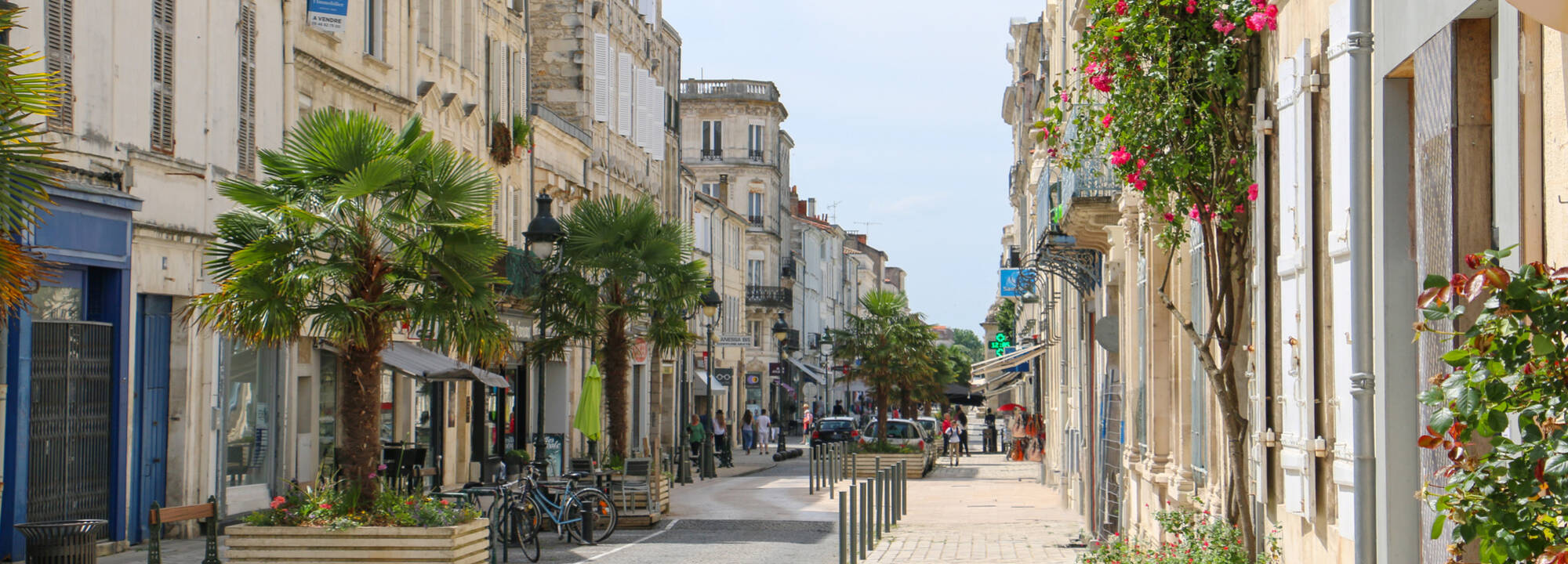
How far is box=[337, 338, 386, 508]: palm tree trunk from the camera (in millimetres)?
14023

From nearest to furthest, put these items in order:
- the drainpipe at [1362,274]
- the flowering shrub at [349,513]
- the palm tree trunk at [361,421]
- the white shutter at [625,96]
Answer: the drainpipe at [1362,274] → the flowering shrub at [349,513] → the palm tree trunk at [361,421] → the white shutter at [625,96]

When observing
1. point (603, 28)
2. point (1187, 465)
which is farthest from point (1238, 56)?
point (603, 28)

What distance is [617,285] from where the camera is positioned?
87.9ft

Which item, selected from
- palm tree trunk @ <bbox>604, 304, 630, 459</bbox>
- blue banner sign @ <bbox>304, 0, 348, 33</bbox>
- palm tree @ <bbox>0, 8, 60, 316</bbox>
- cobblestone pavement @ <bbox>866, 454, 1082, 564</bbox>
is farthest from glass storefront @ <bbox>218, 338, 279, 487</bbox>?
palm tree @ <bbox>0, 8, 60, 316</bbox>

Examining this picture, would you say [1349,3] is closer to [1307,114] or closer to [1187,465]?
[1307,114]

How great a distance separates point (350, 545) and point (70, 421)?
458 cm

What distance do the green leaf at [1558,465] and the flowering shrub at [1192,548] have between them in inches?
226

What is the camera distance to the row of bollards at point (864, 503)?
15.2 m

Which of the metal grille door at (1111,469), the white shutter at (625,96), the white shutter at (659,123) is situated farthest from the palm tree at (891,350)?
the metal grille door at (1111,469)

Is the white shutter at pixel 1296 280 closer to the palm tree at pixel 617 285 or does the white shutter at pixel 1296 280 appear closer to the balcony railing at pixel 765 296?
the palm tree at pixel 617 285

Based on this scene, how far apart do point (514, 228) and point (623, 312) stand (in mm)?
7569

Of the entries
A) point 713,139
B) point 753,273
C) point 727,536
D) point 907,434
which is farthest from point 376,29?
point 713,139

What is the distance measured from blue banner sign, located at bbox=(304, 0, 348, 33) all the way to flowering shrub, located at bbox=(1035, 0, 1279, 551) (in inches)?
561

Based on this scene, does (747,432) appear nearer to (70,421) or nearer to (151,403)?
(151,403)
